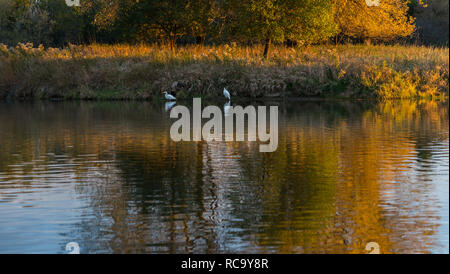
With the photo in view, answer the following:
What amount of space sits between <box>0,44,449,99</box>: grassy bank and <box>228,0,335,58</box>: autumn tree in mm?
1124

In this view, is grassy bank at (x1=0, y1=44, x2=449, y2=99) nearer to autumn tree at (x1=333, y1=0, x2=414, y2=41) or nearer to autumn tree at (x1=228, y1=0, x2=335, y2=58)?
autumn tree at (x1=228, y1=0, x2=335, y2=58)

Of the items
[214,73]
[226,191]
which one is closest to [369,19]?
[214,73]

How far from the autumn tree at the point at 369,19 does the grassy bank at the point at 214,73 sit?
163 inches

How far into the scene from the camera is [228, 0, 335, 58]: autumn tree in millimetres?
39531

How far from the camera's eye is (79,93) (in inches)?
1555

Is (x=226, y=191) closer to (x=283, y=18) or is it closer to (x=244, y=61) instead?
(x=244, y=61)

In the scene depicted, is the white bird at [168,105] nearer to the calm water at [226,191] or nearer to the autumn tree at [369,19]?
the calm water at [226,191]

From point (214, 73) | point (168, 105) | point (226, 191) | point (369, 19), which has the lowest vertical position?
point (168, 105)

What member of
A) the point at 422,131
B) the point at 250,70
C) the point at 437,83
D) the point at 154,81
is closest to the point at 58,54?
the point at 154,81

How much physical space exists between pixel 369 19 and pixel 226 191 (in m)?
36.0

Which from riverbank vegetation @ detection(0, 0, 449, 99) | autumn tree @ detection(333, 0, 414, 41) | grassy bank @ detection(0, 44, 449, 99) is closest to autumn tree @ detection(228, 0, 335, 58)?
riverbank vegetation @ detection(0, 0, 449, 99)

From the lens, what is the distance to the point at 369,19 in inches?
1818

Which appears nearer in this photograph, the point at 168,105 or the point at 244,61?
the point at 168,105
